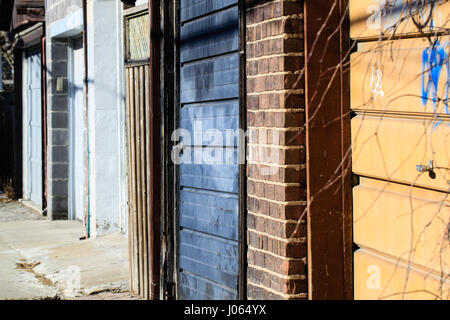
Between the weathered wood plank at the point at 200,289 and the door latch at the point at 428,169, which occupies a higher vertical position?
the door latch at the point at 428,169

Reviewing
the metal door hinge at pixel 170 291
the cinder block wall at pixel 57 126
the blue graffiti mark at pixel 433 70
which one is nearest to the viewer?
the blue graffiti mark at pixel 433 70

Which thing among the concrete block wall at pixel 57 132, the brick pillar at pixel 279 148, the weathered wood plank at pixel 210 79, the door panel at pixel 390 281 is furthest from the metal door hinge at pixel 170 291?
the concrete block wall at pixel 57 132

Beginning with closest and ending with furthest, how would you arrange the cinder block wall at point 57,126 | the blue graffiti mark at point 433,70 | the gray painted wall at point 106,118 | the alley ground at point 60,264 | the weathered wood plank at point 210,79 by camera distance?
the blue graffiti mark at point 433,70
the weathered wood plank at point 210,79
the alley ground at point 60,264
the gray painted wall at point 106,118
the cinder block wall at point 57,126

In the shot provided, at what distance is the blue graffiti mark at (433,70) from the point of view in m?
2.84

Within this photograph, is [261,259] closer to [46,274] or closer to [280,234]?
[280,234]

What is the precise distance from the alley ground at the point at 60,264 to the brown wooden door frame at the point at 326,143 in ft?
8.32

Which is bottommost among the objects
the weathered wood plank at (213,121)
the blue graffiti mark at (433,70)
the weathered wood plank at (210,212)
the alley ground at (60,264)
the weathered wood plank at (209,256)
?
the alley ground at (60,264)

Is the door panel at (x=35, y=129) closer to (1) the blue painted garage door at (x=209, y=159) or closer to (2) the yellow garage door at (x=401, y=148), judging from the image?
(1) the blue painted garage door at (x=209, y=159)

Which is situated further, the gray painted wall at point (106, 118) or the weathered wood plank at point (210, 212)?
the gray painted wall at point (106, 118)

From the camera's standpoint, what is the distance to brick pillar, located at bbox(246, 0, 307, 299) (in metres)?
3.55

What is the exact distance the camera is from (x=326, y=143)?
3527mm

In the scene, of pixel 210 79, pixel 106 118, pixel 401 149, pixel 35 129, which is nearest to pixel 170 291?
pixel 210 79
